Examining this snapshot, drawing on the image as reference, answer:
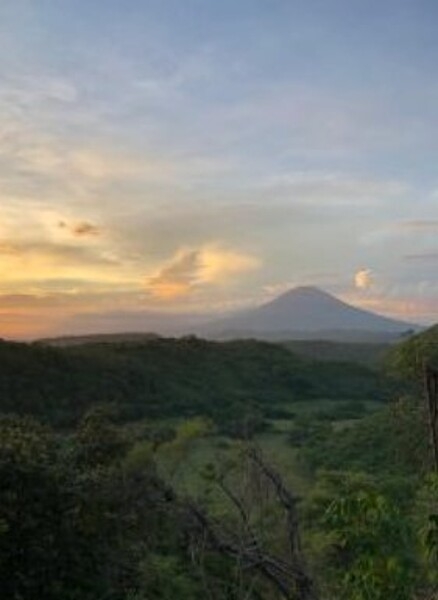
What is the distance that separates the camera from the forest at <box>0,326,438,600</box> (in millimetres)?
4988

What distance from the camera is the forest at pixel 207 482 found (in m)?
4.99

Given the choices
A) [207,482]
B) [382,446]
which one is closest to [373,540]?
[207,482]

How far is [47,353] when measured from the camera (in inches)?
1917

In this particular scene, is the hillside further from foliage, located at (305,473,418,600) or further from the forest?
foliage, located at (305,473,418,600)

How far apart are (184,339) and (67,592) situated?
5450 cm

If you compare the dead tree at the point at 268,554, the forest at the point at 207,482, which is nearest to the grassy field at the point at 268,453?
the forest at the point at 207,482

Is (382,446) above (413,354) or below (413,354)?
below

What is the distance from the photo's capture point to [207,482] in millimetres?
11508

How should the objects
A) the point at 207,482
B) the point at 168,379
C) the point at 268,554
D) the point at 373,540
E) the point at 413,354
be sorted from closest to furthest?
the point at 268,554 → the point at 373,540 → the point at 207,482 → the point at 413,354 → the point at 168,379

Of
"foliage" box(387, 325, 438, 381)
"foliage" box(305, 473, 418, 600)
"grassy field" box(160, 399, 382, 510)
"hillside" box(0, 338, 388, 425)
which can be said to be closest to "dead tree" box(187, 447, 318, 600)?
"foliage" box(305, 473, 418, 600)

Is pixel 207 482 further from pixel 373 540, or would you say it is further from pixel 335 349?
pixel 335 349

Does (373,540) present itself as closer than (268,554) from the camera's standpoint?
No

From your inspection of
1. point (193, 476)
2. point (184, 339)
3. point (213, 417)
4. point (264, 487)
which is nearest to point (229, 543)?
point (264, 487)

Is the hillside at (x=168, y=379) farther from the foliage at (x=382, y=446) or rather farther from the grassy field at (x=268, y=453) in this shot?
the foliage at (x=382, y=446)
